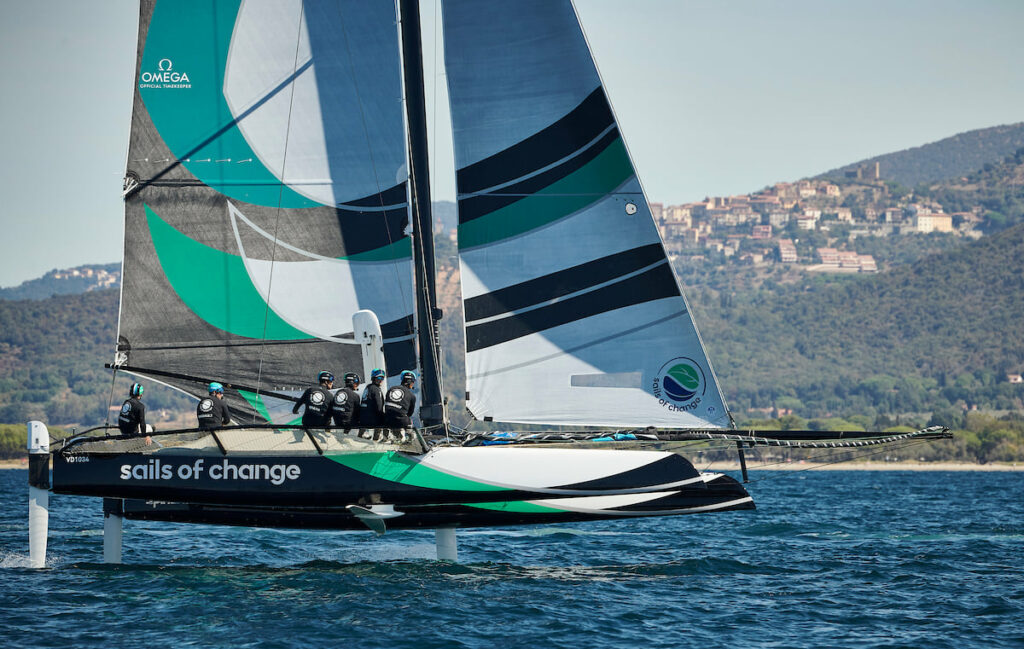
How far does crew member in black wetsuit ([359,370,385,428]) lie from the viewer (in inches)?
531

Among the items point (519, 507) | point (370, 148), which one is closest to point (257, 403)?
point (370, 148)

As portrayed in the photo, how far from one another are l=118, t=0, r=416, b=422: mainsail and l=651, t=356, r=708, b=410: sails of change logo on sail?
3.36m

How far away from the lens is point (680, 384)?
14023 mm

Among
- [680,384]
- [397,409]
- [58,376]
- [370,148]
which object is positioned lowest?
[397,409]

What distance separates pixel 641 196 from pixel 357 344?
4.07 metres

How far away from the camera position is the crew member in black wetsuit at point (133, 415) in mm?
13898

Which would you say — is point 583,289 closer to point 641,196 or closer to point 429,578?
point 641,196

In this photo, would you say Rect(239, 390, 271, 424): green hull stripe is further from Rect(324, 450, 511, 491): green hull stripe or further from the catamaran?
Rect(324, 450, 511, 491): green hull stripe

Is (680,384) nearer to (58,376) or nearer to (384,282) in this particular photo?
(384,282)

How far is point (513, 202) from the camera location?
14523mm

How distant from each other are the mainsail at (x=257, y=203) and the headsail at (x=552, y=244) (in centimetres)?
113

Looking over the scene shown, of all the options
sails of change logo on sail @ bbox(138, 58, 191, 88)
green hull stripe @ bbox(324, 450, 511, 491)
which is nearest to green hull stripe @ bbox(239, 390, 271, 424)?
green hull stripe @ bbox(324, 450, 511, 491)

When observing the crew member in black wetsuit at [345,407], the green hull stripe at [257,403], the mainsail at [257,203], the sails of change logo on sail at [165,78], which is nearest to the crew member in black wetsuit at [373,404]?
the crew member in black wetsuit at [345,407]

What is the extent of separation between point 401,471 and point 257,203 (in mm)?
4307
